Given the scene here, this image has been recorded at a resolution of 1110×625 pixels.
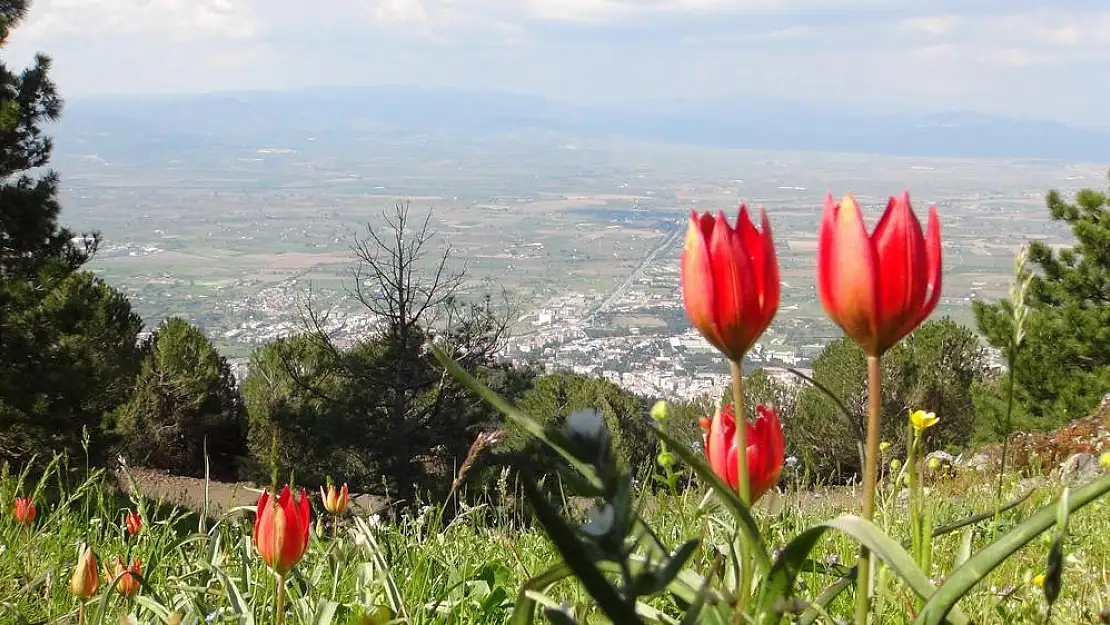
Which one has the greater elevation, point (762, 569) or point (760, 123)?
point (760, 123)

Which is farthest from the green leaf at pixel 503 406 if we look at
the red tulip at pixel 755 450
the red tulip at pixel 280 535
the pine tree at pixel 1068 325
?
the pine tree at pixel 1068 325

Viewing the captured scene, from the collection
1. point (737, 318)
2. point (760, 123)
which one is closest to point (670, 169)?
point (760, 123)

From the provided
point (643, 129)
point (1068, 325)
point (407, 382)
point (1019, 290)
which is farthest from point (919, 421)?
point (643, 129)

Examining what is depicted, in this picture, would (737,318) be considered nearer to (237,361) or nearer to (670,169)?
(237,361)

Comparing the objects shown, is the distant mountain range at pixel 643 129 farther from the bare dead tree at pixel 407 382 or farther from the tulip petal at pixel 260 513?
the tulip petal at pixel 260 513

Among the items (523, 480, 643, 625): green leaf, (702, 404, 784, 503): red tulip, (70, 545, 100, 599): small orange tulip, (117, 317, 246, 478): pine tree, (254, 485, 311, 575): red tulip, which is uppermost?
(523, 480, 643, 625): green leaf

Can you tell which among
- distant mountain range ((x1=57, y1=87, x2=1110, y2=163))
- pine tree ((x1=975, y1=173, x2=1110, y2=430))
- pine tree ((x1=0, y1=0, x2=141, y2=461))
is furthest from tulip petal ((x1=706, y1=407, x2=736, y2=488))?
distant mountain range ((x1=57, y1=87, x2=1110, y2=163))

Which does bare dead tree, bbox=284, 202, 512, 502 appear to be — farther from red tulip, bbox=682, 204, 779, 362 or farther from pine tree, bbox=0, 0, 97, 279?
red tulip, bbox=682, 204, 779, 362
